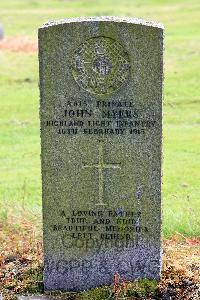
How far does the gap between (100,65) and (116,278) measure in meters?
2.21

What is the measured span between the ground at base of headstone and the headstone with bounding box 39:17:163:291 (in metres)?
0.15

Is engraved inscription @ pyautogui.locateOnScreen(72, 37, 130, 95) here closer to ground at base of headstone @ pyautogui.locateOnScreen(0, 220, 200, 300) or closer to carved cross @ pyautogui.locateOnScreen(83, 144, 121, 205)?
carved cross @ pyautogui.locateOnScreen(83, 144, 121, 205)

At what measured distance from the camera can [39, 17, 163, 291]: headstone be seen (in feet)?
24.2

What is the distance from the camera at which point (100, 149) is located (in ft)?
25.1

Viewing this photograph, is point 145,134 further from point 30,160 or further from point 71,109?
point 30,160

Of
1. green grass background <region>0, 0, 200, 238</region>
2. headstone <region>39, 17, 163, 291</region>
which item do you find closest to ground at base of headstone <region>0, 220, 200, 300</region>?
headstone <region>39, 17, 163, 291</region>

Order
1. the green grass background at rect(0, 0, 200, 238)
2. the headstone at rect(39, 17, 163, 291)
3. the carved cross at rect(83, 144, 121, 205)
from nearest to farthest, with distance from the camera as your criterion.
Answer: the headstone at rect(39, 17, 163, 291), the carved cross at rect(83, 144, 121, 205), the green grass background at rect(0, 0, 200, 238)

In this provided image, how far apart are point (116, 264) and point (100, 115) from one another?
5.26ft

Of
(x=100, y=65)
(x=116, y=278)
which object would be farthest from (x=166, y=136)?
(x=100, y=65)

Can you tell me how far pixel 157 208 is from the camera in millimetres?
7758

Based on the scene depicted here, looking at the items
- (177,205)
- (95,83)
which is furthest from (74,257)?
(177,205)

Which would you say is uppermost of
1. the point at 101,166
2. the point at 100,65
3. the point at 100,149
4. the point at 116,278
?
the point at 100,65

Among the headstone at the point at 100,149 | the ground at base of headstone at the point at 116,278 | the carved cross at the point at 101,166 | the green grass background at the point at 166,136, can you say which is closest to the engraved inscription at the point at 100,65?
the headstone at the point at 100,149

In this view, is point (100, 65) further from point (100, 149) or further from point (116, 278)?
point (116, 278)
